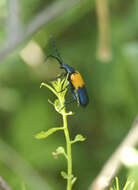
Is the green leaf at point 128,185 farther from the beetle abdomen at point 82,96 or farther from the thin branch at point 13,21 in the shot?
the thin branch at point 13,21

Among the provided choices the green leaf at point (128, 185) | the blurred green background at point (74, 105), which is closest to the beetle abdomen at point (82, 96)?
the blurred green background at point (74, 105)

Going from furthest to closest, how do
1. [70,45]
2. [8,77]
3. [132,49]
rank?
[70,45] → [8,77] → [132,49]

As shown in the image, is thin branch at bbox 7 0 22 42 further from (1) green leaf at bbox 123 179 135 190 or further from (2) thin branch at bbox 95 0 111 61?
(1) green leaf at bbox 123 179 135 190

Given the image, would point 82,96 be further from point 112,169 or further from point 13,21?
point 112,169

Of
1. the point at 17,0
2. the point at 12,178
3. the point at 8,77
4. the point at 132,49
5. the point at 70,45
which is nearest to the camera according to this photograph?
the point at 17,0

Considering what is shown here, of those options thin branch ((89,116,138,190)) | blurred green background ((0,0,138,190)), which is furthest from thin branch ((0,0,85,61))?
thin branch ((89,116,138,190))

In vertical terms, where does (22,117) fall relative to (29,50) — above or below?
below

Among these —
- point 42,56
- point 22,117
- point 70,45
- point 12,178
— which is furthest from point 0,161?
point 70,45

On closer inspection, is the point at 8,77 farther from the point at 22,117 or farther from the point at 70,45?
the point at 70,45
